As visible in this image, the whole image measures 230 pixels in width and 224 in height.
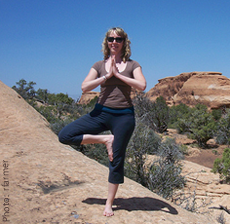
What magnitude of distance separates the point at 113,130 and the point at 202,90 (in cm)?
3876

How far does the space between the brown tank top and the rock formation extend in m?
1.13

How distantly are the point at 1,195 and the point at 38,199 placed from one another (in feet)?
1.23

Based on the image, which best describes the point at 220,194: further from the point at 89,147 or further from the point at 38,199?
the point at 38,199

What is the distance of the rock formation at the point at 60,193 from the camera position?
2379 mm

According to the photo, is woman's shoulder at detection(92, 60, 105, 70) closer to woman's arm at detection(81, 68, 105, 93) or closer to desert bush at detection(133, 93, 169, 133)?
woman's arm at detection(81, 68, 105, 93)

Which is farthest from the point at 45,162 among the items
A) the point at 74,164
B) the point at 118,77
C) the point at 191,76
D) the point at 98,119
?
the point at 191,76

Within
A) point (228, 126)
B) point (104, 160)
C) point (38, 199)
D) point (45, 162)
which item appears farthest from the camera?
point (228, 126)

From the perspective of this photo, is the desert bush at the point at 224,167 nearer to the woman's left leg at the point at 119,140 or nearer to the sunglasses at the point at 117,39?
the woman's left leg at the point at 119,140

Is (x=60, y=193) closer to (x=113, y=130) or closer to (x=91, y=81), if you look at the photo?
(x=113, y=130)

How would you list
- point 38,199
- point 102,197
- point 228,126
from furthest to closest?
1. point 228,126
2. point 102,197
3. point 38,199

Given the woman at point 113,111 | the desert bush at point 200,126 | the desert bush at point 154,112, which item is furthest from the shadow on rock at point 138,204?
the desert bush at point 154,112

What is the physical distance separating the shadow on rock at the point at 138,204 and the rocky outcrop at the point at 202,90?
33.4 meters

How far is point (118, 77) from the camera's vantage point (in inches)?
85.9

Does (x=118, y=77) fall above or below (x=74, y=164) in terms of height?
above
